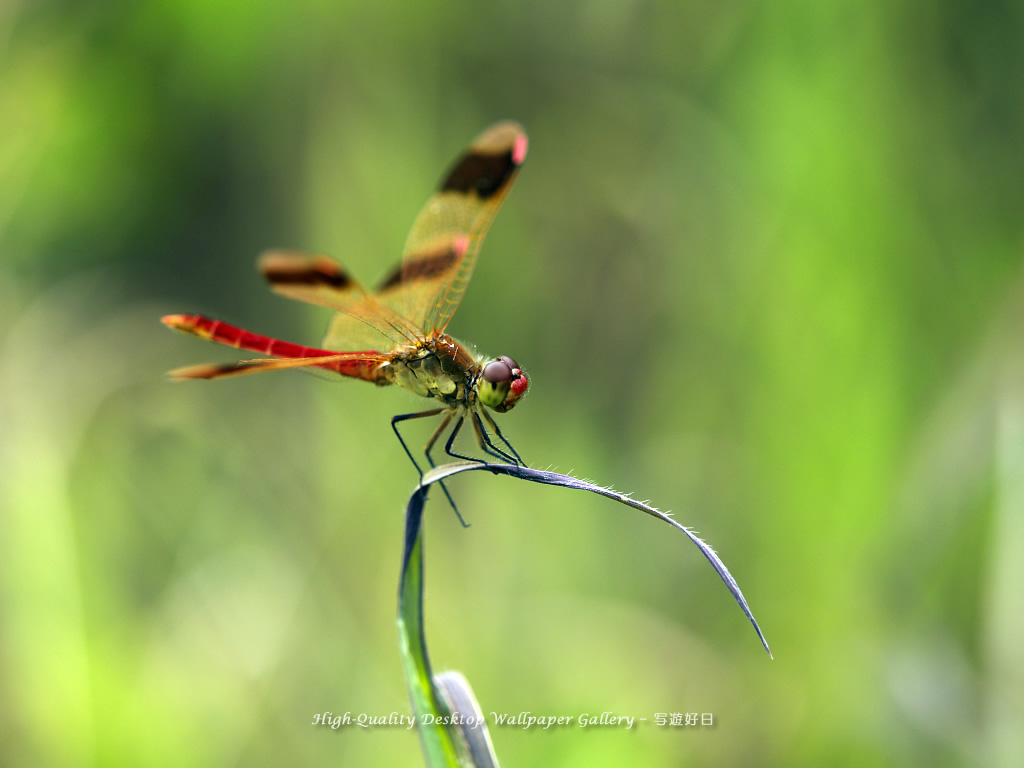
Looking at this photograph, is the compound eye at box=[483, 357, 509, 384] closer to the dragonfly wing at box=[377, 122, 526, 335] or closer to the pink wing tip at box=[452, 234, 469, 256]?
the dragonfly wing at box=[377, 122, 526, 335]

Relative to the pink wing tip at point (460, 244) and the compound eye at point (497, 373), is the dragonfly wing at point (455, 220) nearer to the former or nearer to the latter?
the pink wing tip at point (460, 244)

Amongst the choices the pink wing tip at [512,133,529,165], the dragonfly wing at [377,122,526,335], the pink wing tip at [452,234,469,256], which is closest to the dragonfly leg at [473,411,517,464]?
the dragonfly wing at [377,122,526,335]

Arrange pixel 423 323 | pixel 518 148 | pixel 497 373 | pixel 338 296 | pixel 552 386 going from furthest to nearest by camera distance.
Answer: pixel 552 386 < pixel 518 148 < pixel 338 296 < pixel 423 323 < pixel 497 373

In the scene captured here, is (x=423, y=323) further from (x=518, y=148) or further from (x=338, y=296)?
(x=518, y=148)

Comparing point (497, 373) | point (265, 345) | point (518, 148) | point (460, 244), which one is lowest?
point (265, 345)

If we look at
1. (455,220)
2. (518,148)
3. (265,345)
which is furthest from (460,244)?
(265,345)

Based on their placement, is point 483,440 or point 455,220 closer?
point 483,440

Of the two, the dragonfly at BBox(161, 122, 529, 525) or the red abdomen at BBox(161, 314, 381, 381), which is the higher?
the dragonfly at BBox(161, 122, 529, 525)
